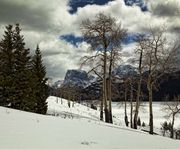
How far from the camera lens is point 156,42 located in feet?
108

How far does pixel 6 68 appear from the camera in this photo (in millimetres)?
42531

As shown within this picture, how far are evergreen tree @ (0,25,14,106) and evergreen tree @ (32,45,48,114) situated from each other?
6302 millimetres

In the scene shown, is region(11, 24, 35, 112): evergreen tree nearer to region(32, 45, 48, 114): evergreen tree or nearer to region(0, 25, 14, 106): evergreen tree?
region(0, 25, 14, 106): evergreen tree

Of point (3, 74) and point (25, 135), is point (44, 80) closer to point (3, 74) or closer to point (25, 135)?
point (3, 74)

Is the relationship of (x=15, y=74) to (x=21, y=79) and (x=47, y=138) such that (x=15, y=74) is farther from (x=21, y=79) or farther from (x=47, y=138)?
(x=47, y=138)

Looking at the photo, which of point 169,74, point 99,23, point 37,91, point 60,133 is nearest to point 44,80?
point 37,91

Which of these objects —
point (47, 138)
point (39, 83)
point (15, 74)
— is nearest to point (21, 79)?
point (15, 74)

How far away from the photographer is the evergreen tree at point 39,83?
162 ft

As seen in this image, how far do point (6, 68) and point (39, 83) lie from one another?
9229 millimetres

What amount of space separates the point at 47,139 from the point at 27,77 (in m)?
30.5

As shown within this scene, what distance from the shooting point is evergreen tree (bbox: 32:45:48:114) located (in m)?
49.5

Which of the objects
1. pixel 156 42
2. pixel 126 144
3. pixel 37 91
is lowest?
pixel 126 144

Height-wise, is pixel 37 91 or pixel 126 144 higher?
pixel 37 91

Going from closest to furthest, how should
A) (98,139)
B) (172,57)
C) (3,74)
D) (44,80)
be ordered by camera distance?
(98,139)
(172,57)
(3,74)
(44,80)
